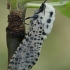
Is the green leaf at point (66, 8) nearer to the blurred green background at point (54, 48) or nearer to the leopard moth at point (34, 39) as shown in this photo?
the leopard moth at point (34, 39)

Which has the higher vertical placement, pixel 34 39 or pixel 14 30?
pixel 14 30

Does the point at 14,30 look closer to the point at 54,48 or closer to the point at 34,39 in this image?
the point at 34,39

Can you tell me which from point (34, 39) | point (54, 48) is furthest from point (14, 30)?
point (54, 48)

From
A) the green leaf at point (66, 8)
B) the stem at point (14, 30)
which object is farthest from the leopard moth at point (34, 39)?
the stem at point (14, 30)

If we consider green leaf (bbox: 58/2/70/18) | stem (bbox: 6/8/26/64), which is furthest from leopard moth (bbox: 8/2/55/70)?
stem (bbox: 6/8/26/64)

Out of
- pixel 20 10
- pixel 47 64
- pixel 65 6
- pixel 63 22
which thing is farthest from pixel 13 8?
pixel 63 22

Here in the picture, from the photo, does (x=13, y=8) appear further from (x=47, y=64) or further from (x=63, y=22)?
(x=63, y=22)

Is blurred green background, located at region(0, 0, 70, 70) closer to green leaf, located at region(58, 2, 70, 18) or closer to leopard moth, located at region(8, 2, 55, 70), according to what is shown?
leopard moth, located at region(8, 2, 55, 70)
